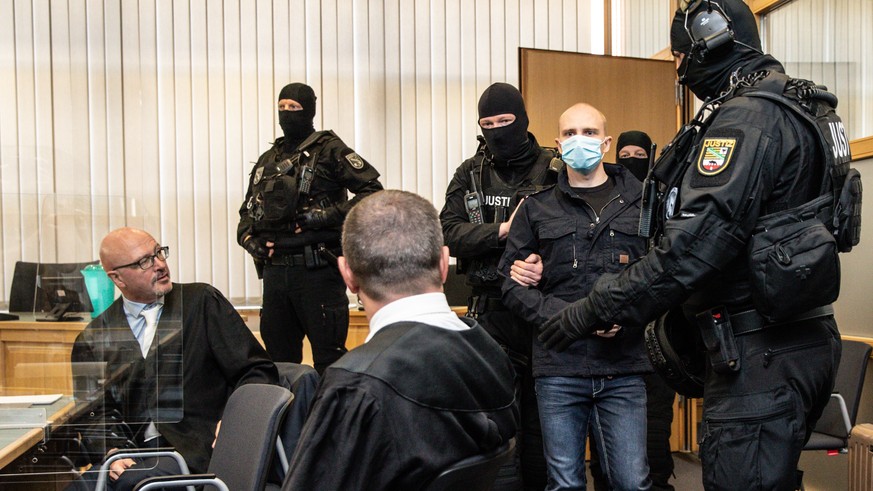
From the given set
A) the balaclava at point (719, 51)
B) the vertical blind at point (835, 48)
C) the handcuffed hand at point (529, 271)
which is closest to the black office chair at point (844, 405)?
the vertical blind at point (835, 48)

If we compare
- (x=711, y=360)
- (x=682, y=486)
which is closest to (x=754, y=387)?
(x=711, y=360)

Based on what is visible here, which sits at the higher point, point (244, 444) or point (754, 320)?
point (754, 320)

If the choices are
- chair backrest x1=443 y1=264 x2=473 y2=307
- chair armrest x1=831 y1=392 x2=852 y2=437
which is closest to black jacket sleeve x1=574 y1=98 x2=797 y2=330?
chair armrest x1=831 y1=392 x2=852 y2=437

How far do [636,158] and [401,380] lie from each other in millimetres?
3082

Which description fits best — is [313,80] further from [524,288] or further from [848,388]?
[848,388]

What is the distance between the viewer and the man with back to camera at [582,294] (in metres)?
2.50

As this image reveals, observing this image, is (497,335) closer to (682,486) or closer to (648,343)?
(648,343)

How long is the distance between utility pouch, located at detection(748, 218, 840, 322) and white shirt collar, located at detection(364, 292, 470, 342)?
0.79 meters

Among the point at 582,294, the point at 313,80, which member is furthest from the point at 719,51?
the point at 313,80

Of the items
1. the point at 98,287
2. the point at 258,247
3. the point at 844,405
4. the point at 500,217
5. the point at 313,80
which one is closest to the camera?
the point at 98,287

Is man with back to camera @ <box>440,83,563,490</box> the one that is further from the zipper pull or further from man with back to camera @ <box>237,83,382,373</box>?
the zipper pull

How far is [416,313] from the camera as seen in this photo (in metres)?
1.42

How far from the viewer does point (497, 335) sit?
10.1ft

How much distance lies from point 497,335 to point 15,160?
1698mm
